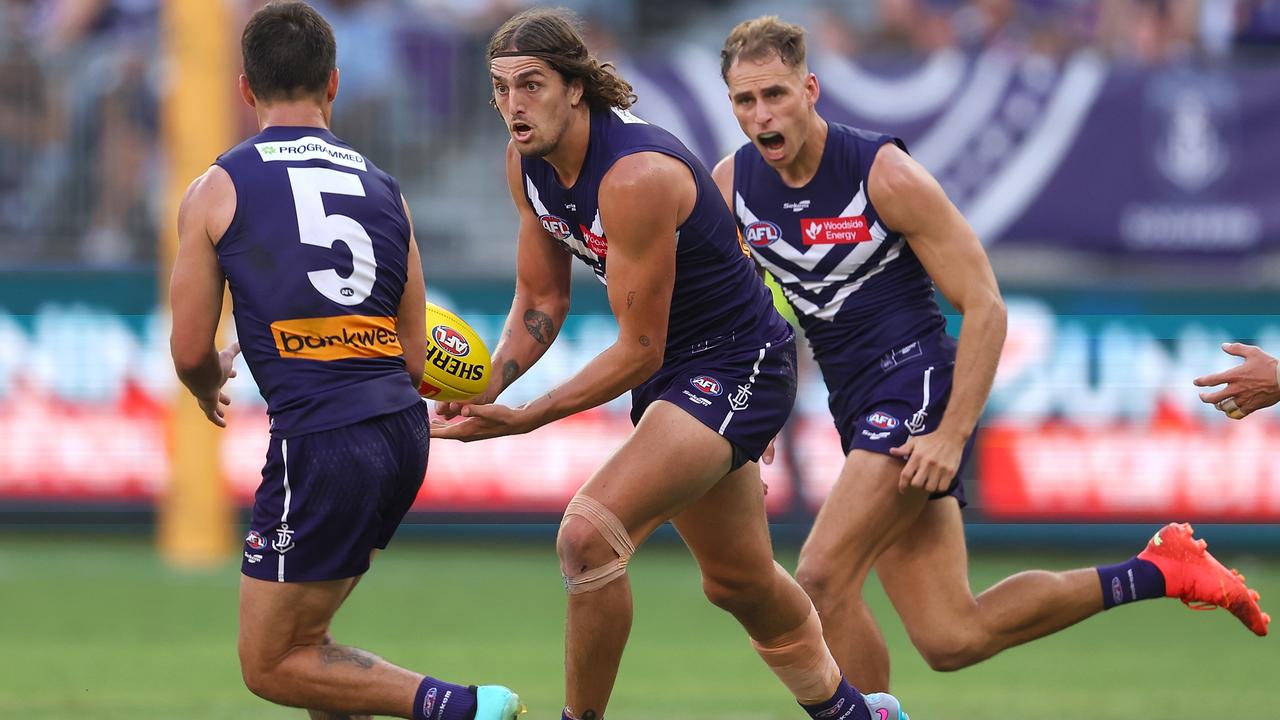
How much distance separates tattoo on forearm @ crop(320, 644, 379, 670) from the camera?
557 centimetres

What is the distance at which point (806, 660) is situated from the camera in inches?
243

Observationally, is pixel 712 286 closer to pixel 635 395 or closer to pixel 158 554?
pixel 635 395

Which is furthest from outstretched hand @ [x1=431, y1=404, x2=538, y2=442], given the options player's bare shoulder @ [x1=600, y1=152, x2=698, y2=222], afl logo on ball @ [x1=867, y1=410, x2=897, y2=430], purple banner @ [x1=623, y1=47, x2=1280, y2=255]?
purple banner @ [x1=623, y1=47, x2=1280, y2=255]

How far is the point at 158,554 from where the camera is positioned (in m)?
13.9

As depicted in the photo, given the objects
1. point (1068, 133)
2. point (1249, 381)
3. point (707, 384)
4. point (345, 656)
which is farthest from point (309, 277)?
point (1068, 133)

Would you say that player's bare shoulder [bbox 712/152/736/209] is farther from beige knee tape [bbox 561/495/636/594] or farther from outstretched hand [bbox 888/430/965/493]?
beige knee tape [bbox 561/495/636/594]

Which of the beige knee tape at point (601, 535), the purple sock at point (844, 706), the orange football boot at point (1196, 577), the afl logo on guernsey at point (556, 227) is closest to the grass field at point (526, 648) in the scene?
the orange football boot at point (1196, 577)

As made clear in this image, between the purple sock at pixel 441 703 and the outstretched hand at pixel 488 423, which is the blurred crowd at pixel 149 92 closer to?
the outstretched hand at pixel 488 423

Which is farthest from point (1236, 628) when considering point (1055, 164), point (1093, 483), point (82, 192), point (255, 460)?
point (82, 192)

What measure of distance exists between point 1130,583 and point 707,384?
197 centimetres

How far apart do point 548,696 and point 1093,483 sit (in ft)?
19.8

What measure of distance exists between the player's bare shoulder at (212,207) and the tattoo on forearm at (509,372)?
135cm

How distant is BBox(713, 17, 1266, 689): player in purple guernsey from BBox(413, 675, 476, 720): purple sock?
1.56 metres

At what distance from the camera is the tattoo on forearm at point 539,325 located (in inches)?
262
